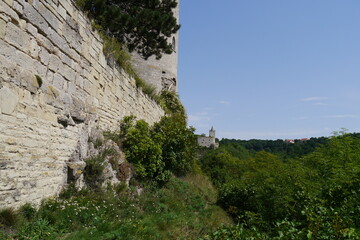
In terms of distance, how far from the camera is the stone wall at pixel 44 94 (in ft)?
12.2

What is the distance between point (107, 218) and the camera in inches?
185

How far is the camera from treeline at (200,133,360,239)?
279cm

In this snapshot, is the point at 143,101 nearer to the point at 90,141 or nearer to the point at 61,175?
the point at 90,141

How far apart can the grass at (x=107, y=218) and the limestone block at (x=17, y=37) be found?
7.21 feet

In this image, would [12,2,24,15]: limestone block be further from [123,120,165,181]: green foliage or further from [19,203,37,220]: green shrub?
[123,120,165,181]: green foliage

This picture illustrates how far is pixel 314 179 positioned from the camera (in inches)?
347

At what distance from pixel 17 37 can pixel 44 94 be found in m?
0.93

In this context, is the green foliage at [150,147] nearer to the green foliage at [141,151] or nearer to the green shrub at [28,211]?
the green foliage at [141,151]

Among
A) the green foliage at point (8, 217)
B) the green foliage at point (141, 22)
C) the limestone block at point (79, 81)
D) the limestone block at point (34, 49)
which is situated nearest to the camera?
the green foliage at point (8, 217)

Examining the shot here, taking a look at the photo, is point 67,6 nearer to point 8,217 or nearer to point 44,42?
point 44,42

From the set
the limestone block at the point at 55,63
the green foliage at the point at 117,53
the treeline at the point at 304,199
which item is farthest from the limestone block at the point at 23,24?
the treeline at the point at 304,199

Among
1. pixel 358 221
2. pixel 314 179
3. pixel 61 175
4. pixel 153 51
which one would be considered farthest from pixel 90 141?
pixel 153 51

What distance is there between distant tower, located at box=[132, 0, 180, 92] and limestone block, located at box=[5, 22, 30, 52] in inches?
641

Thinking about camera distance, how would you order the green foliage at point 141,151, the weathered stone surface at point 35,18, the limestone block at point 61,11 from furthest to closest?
the green foliage at point 141,151, the limestone block at point 61,11, the weathered stone surface at point 35,18
